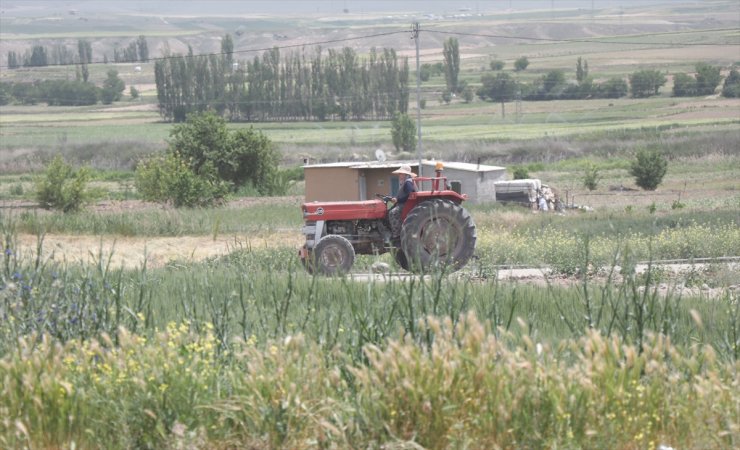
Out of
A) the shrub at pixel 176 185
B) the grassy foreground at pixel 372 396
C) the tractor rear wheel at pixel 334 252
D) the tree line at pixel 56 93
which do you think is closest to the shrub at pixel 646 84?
the tree line at pixel 56 93

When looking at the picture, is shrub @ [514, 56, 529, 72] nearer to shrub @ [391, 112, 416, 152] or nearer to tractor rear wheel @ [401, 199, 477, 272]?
shrub @ [391, 112, 416, 152]

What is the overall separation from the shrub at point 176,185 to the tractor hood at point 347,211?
18363mm

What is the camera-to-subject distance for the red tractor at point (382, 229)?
17141 mm

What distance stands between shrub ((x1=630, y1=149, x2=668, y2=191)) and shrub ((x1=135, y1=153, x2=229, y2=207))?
65.2 feet

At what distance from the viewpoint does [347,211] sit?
18.4 meters

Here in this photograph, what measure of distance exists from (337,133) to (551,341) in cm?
8630

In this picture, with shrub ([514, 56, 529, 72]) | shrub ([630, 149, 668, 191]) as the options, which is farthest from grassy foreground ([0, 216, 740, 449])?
shrub ([514, 56, 529, 72])

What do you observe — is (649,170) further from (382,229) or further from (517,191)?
(382,229)

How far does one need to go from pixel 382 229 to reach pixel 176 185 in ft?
62.2

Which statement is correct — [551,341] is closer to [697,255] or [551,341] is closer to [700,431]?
[700,431]

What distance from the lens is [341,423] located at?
23.3 feet

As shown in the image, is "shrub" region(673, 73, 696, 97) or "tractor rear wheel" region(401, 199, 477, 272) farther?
"shrub" region(673, 73, 696, 97)

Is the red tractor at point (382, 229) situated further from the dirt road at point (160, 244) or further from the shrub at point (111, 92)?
the shrub at point (111, 92)

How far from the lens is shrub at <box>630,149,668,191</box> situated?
48.6m
